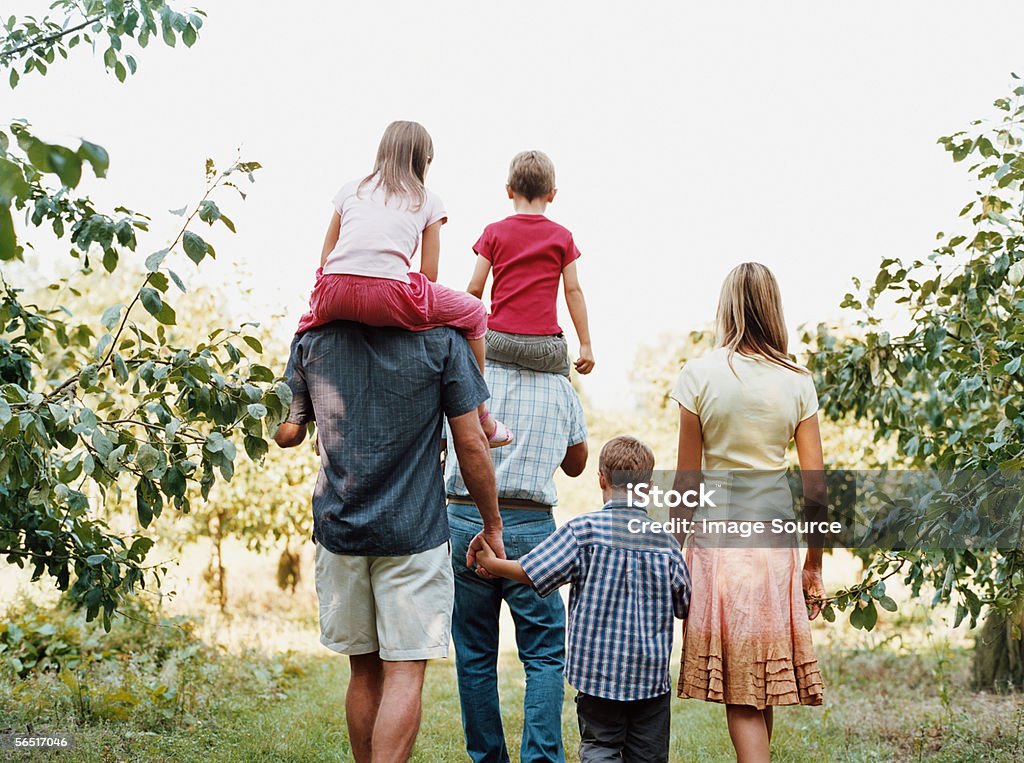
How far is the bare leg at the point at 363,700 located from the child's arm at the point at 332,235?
43.0 inches

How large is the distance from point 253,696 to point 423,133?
3.24m

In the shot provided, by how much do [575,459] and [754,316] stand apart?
86cm

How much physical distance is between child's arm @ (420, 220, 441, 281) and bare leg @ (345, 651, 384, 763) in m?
1.05

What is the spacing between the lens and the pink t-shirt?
2.52 m

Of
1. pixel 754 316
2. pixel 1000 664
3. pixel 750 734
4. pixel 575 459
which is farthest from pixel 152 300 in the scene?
pixel 1000 664

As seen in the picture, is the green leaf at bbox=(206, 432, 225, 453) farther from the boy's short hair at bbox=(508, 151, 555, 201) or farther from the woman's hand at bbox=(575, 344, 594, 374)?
the boy's short hair at bbox=(508, 151, 555, 201)

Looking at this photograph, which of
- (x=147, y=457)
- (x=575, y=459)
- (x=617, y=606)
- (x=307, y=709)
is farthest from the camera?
(x=307, y=709)

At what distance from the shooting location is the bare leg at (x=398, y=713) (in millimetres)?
2510

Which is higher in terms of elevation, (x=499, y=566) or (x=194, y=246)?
(x=194, y=246)

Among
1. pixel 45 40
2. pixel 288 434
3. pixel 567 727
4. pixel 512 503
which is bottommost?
pixel 567 727

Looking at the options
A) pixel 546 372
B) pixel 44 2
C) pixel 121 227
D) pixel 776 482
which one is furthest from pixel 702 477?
pixel 44 2

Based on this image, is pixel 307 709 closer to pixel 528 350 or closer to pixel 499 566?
pixel 499 566

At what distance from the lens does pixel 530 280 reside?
10.6 feet

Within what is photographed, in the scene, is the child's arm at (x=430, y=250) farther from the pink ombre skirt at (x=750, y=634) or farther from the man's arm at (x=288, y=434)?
the pink ombre skirt at (x=750, y=634)
